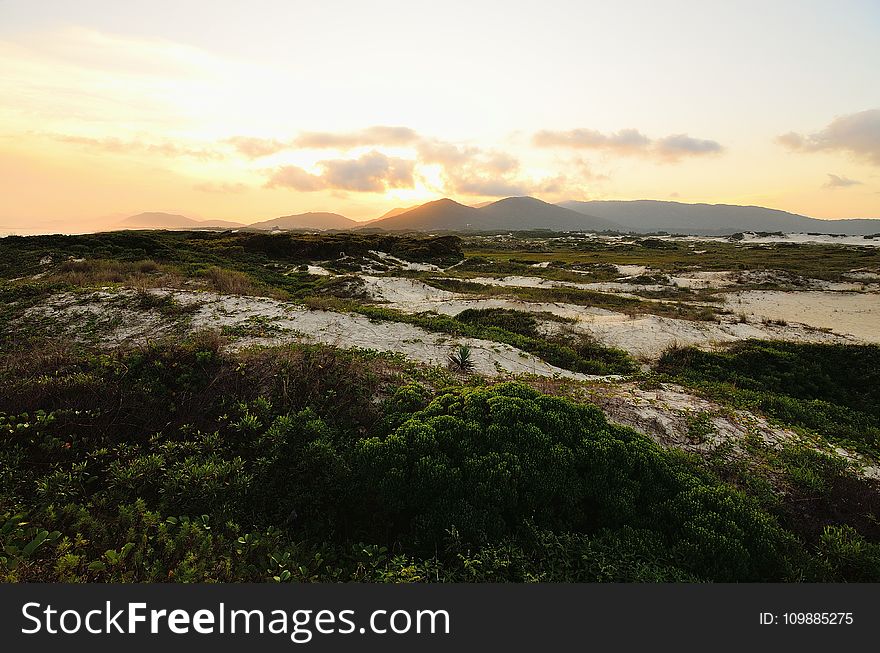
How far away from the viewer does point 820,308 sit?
31234 mm

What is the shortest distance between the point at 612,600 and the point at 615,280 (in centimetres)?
4475

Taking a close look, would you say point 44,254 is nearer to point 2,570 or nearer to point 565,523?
point 2,570

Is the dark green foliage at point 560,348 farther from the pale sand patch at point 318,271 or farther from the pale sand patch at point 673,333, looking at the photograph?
the pale sand patch at point 318,271

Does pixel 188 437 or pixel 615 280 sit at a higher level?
pixel 615 280

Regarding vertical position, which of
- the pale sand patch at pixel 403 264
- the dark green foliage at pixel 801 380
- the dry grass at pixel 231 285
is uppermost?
the pale sand patch at pixel 403 264

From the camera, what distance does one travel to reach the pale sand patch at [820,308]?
1001 inches

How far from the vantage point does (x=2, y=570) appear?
400 cm

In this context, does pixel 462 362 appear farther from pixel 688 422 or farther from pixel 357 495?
pixel 357 495

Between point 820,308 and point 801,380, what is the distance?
23.9 m

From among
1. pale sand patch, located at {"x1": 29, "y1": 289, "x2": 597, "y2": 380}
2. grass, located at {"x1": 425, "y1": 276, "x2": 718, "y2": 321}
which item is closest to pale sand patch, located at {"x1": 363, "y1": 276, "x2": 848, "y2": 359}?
grass, located at {"x1": 425, "y1": 276, "x2": 718, "y2": 321}

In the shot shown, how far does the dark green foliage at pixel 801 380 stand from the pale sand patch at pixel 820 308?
8.56 m

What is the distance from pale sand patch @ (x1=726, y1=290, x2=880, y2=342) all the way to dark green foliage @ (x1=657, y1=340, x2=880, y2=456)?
8559 mm

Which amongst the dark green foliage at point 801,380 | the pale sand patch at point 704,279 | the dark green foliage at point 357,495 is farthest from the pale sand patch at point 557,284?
the dark green foliage at point 357,495

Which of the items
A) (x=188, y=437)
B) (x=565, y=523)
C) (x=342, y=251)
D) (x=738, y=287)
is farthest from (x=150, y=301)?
(x=738, y=287)
